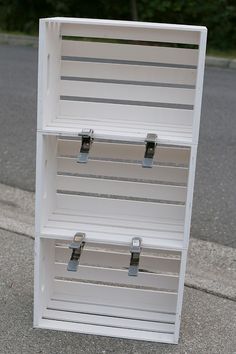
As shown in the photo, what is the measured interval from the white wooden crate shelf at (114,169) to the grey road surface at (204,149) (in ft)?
3.73

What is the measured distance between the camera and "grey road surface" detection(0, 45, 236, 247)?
4.43 meters

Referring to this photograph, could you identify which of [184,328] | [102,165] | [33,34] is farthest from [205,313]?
[33,34]

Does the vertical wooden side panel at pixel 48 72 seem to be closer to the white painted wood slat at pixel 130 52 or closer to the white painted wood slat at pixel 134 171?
the white painted wood slat at pixel 130 52

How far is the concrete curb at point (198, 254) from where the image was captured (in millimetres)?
3443

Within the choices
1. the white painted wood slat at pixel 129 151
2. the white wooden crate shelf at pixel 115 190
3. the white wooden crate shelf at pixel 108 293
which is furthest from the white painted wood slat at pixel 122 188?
the white wooden crate shelf at pixel 108 293

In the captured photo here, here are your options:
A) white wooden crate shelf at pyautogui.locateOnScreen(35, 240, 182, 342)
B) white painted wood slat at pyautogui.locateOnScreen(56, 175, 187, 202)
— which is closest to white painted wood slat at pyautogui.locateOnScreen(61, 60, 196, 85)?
white painted wood slat at pyautogui.locateOnScreen(56, 175, 187, 202)

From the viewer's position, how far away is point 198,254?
12.7 feet

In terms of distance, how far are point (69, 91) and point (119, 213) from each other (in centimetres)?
68

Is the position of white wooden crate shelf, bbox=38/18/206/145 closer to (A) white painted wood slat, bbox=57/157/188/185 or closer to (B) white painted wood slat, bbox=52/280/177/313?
(A) white painted wood slat, bbox=57/157/188/185

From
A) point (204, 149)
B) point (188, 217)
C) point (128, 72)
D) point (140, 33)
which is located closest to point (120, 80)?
point (128, 72)

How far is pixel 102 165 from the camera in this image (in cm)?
306

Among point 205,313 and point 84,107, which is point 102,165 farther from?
point 205,313

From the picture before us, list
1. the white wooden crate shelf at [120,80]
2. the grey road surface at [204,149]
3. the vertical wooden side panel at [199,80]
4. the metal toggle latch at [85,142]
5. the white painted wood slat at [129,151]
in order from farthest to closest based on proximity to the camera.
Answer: the grey road surface at [204,149], the white painted wood slat at [129,151], the white wooden crate shelf at [120,80], the metal toggle latch at [85,142], the vertical wooden side panel at [199,80]

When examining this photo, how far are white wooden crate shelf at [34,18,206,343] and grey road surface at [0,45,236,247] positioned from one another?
3.73 feet
